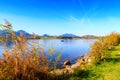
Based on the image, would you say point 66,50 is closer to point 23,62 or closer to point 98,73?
point 98,73

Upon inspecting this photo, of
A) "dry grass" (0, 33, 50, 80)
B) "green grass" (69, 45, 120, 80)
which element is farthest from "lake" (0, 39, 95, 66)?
"green grass" (69, 45, 120, 80)

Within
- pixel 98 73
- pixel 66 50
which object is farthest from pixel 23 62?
pixel 66 50

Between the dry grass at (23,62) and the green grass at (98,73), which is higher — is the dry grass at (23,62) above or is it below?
above

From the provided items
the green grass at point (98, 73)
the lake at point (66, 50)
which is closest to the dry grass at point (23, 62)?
the lake at point (66, 50)

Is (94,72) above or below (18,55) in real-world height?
below

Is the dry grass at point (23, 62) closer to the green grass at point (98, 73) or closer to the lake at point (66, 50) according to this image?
the lake at point (66, 50)

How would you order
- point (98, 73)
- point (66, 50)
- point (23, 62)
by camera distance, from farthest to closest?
point (66, 50) < point (98, 73) < point (23, 62)

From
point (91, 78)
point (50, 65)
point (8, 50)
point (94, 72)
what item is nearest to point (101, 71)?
point (94, 72)

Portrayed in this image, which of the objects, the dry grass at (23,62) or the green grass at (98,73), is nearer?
the dry grass at (23,62)

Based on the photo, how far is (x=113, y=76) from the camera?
7.77 metres

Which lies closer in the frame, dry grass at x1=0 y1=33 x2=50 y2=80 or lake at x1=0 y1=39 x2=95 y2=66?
dry grass at x1=0 y1=33 x2=50 y2=80

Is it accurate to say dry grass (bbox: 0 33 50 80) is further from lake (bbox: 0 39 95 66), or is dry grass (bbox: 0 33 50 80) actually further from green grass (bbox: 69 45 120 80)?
green grass (bbox: 69 45 120 80)

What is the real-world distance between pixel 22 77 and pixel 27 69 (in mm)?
315

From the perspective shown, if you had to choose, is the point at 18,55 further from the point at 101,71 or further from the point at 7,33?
the point at 101,71
